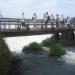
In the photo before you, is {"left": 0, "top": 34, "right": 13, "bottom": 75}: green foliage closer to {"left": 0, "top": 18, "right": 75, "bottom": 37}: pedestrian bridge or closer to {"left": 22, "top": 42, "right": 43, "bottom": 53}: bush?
{"left": 0, "top": 18, "right": 75, "bottom": 37}: pedestrian bridge

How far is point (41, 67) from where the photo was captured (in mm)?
38094

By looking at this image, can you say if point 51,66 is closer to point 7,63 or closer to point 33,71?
point 33,71

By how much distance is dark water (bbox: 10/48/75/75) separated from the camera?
114 feet

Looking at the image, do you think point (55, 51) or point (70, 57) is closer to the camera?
point (70, 57)

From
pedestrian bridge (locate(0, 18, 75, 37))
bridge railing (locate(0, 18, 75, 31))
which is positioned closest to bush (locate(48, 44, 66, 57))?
pedestrian bridge (locate(0, 18, 75, 37))

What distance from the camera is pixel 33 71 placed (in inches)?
1403

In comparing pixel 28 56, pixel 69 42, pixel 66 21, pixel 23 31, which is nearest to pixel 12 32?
pixel 23 31

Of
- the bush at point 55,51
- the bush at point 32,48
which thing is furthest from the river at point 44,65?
the bush at point 32,48

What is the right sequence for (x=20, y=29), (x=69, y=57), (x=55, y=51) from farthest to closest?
(x=55, y=51) < (x=69, y=57) < (x=20, y=29)

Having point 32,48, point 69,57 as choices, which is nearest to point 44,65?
point 69,57

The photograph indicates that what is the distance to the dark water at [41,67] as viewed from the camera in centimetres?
3472

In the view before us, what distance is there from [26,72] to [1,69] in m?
7.61

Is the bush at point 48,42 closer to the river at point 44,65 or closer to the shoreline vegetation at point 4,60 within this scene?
the river at point 44,65

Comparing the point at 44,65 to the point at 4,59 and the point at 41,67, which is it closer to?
the point at 41,67
